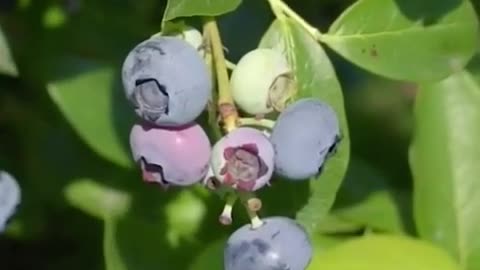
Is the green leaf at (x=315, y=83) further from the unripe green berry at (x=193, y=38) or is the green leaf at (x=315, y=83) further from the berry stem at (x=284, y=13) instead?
the unripe green berry at (x=193, y=38)

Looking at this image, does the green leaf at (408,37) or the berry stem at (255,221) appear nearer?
the berry stem at (255,221)

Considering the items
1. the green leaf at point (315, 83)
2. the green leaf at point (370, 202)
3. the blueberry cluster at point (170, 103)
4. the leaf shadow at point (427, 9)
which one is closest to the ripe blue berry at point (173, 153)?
the blueberry cluster at point (170, 103)

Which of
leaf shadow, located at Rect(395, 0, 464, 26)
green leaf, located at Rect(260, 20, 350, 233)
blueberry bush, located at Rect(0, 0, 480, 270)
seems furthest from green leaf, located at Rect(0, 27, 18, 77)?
leaf shadow, located at Rect(395, 0, 464, 26)

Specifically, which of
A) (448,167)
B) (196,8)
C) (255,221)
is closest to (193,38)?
(196,8)

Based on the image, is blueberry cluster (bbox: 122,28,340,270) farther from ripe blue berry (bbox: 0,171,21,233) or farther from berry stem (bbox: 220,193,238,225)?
ripe blue berry (bbox: 0,171,21,233)

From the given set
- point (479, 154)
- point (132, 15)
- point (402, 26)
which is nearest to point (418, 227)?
point (479, 154)

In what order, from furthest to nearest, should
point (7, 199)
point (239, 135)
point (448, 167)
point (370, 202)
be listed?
point (370, 202) < point (448, 167) < point (7, 199) < point (239, 135)

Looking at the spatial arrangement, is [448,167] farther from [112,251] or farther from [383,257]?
[112,251]

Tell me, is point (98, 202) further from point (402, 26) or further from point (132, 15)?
point (402, 26)
